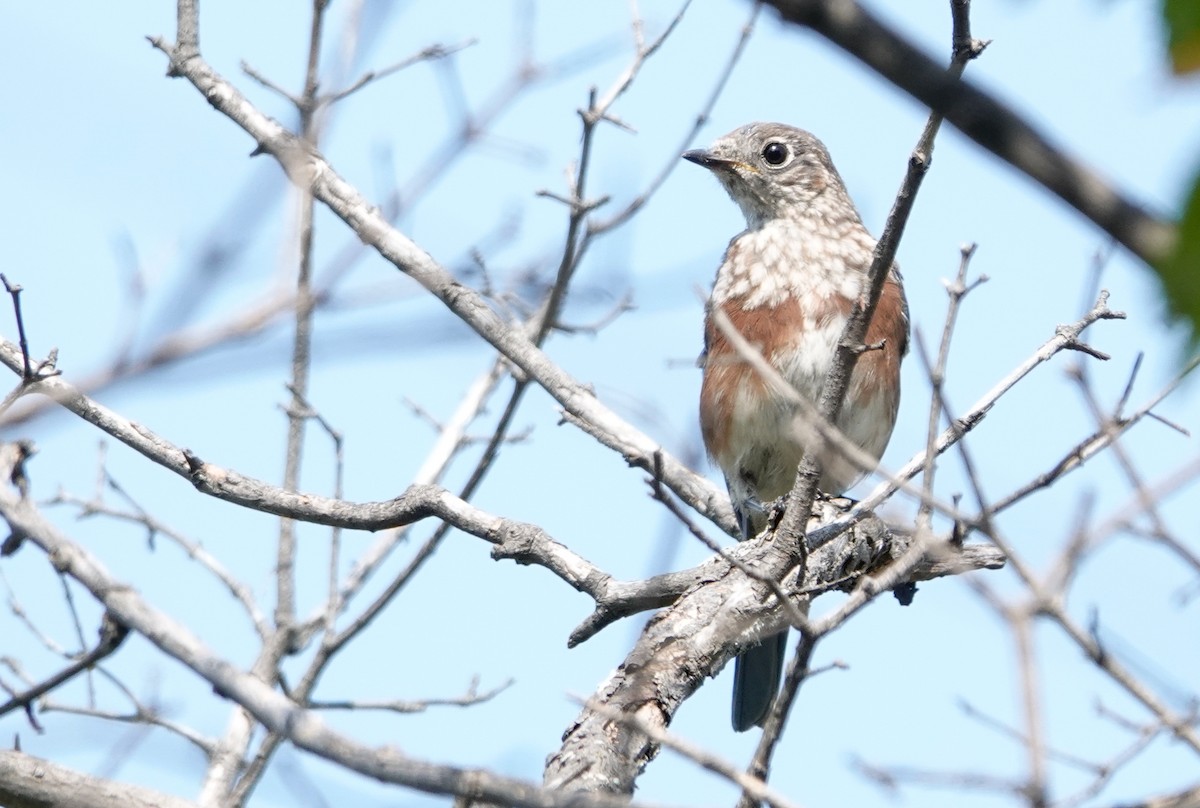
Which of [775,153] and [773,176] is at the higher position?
[775,153]

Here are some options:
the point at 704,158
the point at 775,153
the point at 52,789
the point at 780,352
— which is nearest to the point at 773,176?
the point at 775,153

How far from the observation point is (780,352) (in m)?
7.20

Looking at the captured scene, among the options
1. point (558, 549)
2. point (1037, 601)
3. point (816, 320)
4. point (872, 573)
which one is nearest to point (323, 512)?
point (558, 549)

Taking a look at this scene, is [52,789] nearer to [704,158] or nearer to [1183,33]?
[1183,33]

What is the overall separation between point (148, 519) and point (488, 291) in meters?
2.02

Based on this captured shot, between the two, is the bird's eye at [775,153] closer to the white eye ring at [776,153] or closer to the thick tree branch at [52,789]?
the white eye ring at [776,153]

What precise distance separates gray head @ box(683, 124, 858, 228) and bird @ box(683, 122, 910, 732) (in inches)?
0.7

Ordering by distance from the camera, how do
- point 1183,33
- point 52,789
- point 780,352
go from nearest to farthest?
point 1183,33, point 52,789, point 780,352

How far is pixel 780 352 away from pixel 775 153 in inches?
75.0

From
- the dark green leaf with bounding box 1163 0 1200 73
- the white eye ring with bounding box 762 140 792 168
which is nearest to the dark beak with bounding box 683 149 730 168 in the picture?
the white eye ring with bounding box 762 140 792 168

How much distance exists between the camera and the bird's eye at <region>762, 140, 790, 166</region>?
8.53 meters

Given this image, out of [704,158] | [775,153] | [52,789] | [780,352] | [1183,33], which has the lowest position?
[52,789]

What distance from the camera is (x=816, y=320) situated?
285 inches

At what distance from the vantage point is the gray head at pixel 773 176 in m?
8.34
